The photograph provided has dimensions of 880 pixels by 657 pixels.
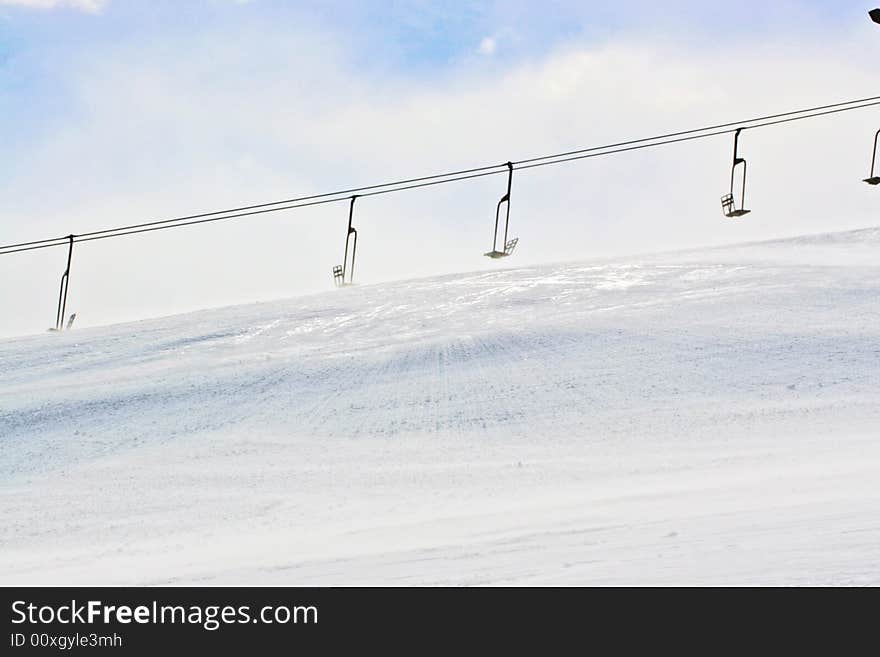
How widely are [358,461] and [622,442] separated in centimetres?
227

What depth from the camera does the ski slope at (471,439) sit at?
22.7 ft

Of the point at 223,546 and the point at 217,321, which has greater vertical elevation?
the point at 217,321

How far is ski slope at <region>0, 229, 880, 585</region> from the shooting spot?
6910 millimetres

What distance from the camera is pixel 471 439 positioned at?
10.9m

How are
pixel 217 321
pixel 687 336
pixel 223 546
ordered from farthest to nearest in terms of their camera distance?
pixel 217 321 → pixel 687 336 → pixel 223 546

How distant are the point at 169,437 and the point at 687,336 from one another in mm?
6578

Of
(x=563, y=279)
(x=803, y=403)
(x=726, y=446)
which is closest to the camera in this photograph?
(x=726, y=446)

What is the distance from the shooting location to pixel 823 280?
18.2 metres

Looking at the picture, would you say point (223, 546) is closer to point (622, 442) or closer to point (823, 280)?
point (622, 442)

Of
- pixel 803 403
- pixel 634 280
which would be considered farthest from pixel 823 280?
pixel 803 403

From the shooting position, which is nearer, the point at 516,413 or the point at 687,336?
the point at 516,413
